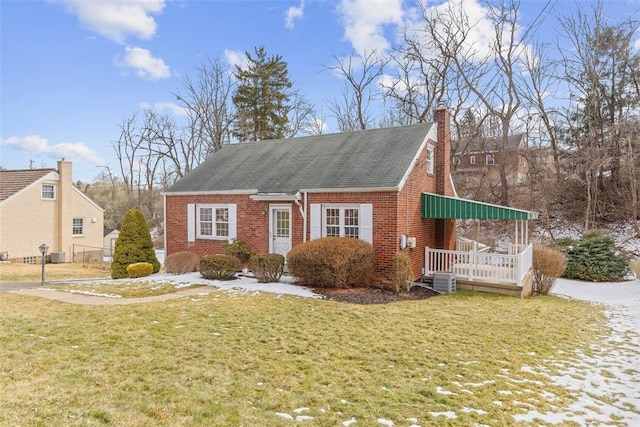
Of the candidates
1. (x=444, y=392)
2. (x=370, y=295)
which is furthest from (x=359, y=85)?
(x=444, y=392)

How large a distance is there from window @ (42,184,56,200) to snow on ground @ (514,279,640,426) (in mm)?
28812

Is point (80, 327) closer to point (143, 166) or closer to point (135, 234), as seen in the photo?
point (135, 234)

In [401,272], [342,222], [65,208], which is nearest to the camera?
[401,272]

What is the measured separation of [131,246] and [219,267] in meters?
4.66

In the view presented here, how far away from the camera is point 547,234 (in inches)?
916

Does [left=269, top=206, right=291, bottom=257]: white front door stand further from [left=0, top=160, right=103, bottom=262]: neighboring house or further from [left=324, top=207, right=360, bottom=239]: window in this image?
[left=0, top=160, right=103, bottom=262]: neighboring house

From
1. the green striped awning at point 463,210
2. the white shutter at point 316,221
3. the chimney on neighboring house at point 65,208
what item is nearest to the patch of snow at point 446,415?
the green striped awning at point 463,210

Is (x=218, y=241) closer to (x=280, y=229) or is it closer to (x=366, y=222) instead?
(x=280, y=229)

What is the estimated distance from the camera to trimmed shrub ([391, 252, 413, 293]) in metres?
11.2

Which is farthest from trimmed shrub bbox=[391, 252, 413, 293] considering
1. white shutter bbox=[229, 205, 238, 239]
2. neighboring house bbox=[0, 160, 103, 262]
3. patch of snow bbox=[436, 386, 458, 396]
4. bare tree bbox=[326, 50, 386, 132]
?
neighboring house bbox=[0, 160, 103, 262]

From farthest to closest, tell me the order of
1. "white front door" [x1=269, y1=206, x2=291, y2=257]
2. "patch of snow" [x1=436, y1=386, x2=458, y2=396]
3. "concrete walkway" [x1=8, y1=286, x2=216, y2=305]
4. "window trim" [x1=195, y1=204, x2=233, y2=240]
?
"window trim" [x1=195, y1=204, x2=233, y2=240] → "white front door" [x1=269, y1=206, x2=291, y2=257] → "concrete walkway" [x1=8, y1=286, x2=216, y2=305] → "patch of snow" [x1=436, y1=386, x2=458, y2=396]

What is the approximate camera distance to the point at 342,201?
12.5m

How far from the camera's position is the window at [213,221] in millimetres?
15004

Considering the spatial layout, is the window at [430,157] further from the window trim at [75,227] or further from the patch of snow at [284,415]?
the window trim at [75,227]
